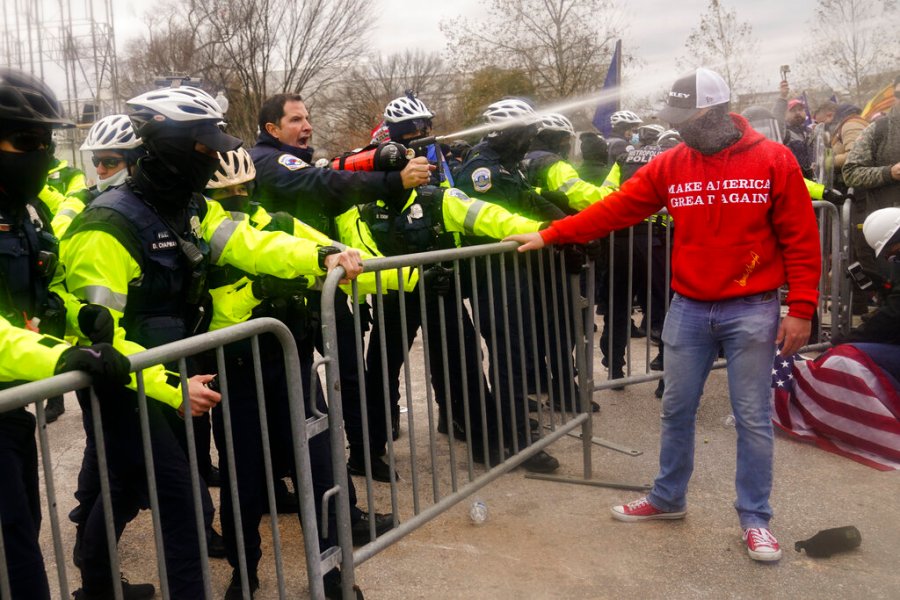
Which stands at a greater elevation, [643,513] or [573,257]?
[573,257]

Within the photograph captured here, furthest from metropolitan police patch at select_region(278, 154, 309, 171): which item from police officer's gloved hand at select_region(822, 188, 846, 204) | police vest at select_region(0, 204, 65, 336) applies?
police officer's gloved hand at select_region(822, 188, 846, 204)

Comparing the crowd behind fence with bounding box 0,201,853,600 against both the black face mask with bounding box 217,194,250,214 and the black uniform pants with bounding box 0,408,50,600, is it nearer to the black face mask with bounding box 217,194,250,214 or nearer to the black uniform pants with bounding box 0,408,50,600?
the black uniform pants with bounding box 0,408,50,600

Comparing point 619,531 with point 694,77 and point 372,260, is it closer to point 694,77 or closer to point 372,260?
point 372,260

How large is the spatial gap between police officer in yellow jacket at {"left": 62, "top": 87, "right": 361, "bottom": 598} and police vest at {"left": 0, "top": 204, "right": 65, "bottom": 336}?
3.3 inches

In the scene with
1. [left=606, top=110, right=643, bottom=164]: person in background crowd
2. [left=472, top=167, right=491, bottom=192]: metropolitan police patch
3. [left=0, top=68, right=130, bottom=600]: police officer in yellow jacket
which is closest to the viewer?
[left=0, top=68, right=130, bottom=600]: police officer in yellow jacket

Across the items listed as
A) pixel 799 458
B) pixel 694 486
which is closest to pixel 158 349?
pixel 694 486

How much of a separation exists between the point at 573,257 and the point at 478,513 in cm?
140

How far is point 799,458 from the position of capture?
188 inches

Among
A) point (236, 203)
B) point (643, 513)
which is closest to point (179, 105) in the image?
point (236, 203)

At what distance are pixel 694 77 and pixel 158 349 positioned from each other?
8.49 feet

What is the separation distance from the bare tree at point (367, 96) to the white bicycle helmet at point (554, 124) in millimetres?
26541

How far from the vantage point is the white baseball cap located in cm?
361

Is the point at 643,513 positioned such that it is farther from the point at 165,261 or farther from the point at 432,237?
the point at 165,261

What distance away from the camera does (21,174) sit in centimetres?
258
